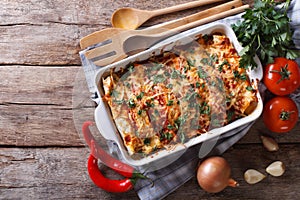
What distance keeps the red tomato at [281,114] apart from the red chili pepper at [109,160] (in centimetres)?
81

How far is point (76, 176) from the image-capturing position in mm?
2602

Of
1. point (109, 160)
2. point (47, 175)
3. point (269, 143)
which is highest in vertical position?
point (269, 143)

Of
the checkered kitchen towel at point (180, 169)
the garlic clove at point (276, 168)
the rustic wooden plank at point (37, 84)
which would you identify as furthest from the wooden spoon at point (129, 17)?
the garlic clove at point (276, 168)

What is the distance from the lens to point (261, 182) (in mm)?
2600

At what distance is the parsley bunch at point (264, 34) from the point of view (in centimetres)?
233

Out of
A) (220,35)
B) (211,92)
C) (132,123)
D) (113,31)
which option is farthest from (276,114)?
(113,31)

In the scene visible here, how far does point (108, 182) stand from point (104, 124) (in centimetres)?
40

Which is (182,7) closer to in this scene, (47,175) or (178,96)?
(178,96)

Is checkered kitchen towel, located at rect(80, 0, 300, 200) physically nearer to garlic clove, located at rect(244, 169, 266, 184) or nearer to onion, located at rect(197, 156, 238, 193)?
onion, located at rect(197, 156, 238, 193)

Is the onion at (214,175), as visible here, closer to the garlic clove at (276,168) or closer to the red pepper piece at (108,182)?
the garlic clove at (276,168)

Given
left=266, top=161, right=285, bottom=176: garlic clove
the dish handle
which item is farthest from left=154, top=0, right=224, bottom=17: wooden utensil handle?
left=266, top=161, right=285, bottom=176: garlic clove

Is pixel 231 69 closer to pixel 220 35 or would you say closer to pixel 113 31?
pixel 220 35

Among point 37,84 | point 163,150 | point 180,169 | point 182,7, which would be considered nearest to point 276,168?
point 180,169

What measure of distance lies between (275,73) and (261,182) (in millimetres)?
687
